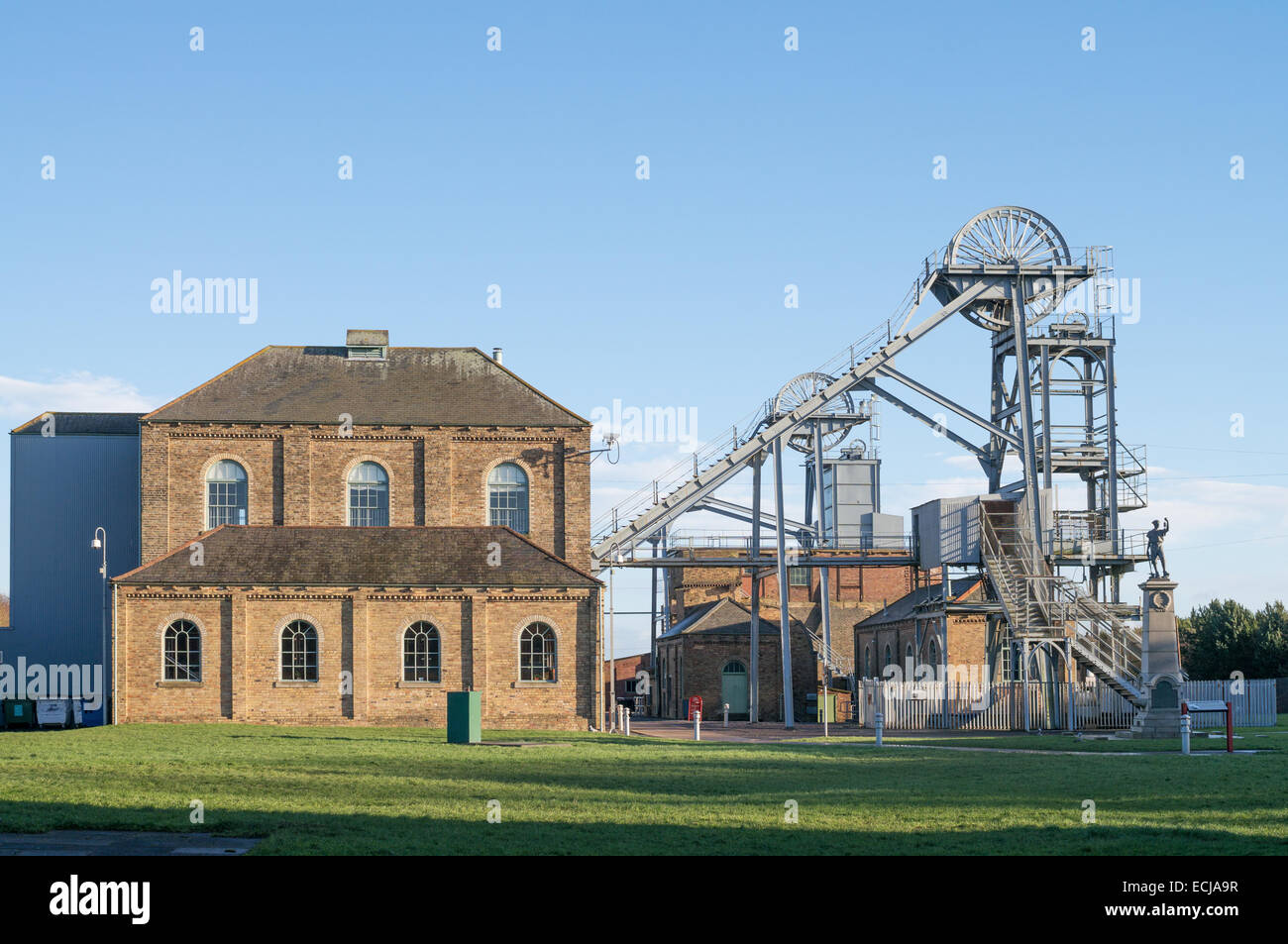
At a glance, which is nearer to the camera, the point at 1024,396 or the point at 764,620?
the point at 1024,396

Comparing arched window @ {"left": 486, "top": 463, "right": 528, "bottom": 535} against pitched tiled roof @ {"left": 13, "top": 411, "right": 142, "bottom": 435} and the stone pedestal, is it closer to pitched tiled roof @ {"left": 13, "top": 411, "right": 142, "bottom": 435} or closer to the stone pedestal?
pitched tiled roof @ {"left": 13, "top": 411, "right": 142, "bottom": 435}

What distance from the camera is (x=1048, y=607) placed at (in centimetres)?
3984

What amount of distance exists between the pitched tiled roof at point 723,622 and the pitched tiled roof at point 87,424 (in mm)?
22434

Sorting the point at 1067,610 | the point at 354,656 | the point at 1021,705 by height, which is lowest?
the point at 1021,705

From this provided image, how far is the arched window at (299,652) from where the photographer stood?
3725 cm

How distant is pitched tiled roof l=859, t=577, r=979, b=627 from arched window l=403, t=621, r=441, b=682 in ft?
54.0

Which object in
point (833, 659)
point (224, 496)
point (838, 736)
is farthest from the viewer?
point (833, 659)

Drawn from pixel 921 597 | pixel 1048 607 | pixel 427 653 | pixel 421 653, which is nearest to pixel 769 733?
pixel 1048 607

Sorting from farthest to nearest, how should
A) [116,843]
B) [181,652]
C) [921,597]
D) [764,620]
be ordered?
[764,620] < [921,597] < [181,652] < [116,843]

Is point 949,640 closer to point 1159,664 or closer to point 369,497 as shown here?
point 1159,664

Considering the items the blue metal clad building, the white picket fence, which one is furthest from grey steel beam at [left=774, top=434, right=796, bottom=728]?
the blue metal clad building

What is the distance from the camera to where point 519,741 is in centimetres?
3014

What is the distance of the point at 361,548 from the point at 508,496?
5583mm
